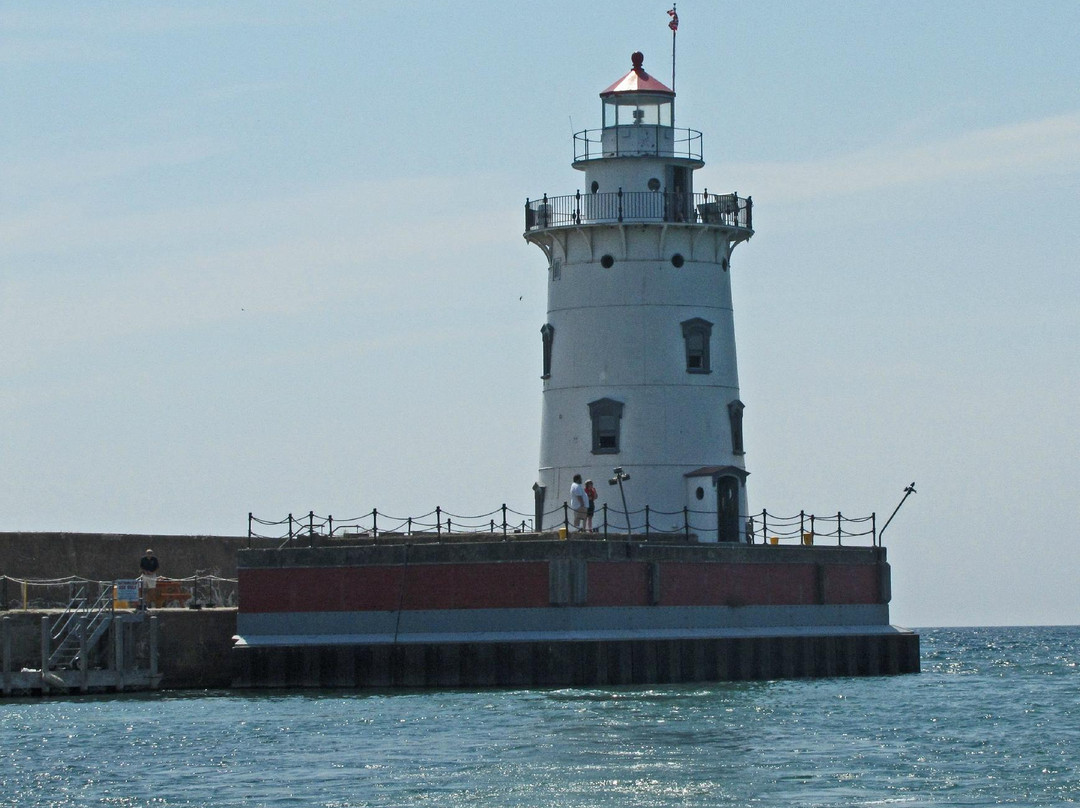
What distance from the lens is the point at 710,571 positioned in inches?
1896

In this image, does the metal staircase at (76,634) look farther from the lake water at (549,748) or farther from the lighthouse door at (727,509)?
the lighthouse door at (727,509)

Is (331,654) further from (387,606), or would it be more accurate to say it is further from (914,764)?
(914,764)

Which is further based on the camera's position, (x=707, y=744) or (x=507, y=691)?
(x=507, y=691)

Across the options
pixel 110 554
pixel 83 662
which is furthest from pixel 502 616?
pixel 110 554

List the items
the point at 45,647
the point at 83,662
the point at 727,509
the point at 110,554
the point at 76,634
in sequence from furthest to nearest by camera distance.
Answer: the point at 727,509, the point at 110,554, the point at 76,634, the point at 83,662, the point at 45,647

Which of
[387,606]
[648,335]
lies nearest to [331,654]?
[387,606]

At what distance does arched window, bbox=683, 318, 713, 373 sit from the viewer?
5269 centimetres

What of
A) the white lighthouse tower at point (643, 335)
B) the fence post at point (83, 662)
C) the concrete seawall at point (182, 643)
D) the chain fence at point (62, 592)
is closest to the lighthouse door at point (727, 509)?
the white lighthouse tower at point (643, 335)

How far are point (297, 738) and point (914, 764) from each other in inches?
397

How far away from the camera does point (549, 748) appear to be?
3481 cm

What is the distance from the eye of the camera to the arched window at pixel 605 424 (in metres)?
52.2

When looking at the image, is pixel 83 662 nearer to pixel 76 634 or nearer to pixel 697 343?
pixel 76 634

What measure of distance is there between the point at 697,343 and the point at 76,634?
16.4 m

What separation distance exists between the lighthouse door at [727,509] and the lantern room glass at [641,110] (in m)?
8.83
